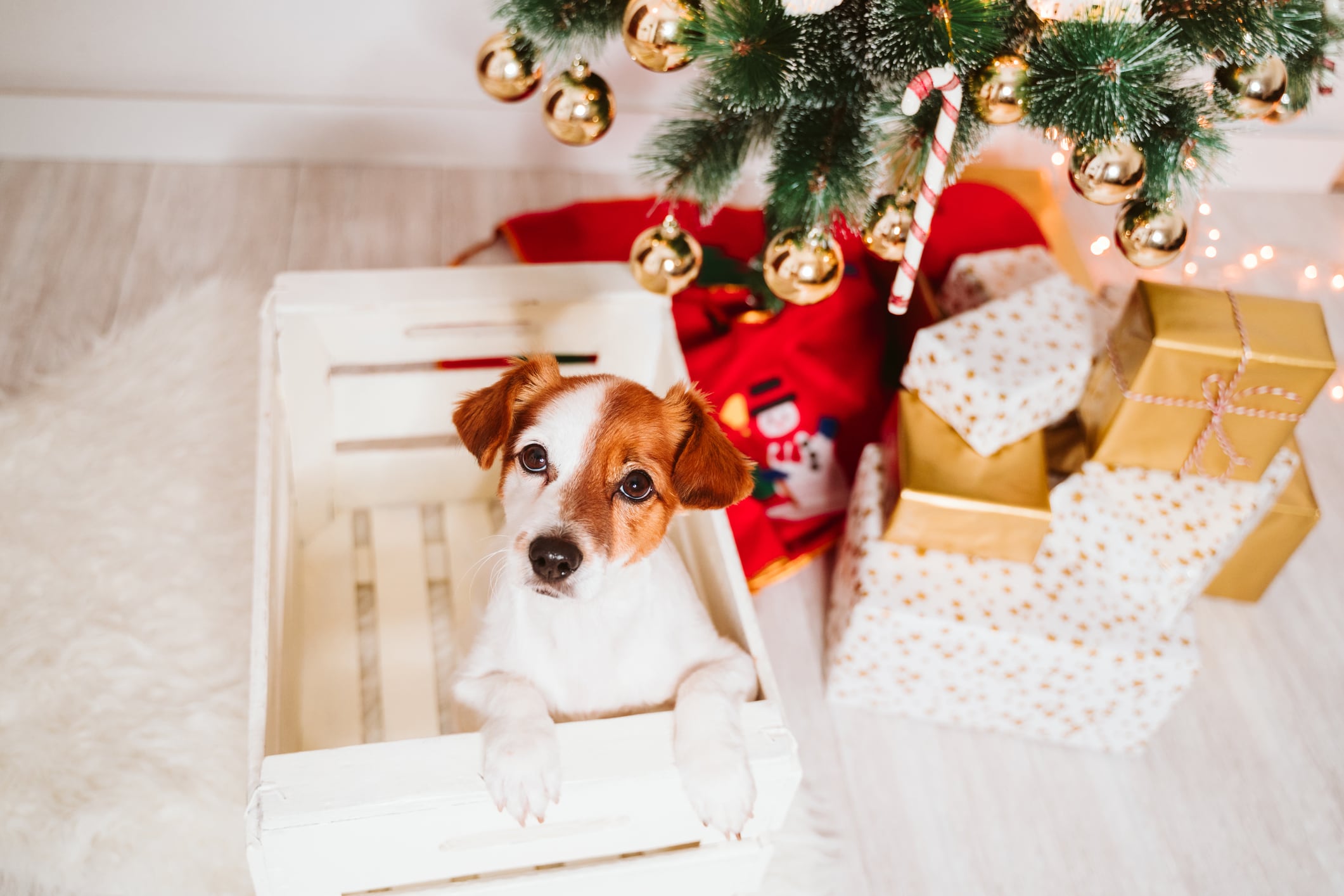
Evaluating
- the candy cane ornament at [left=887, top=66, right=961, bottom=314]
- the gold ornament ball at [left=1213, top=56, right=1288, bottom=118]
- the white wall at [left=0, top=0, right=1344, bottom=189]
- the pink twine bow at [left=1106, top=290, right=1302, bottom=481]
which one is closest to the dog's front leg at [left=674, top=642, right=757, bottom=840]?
the candy cane ornament at [left=887, top=66, right=961, bottom=314]

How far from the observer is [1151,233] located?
130cm

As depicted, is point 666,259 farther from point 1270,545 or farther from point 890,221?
point 1270,545

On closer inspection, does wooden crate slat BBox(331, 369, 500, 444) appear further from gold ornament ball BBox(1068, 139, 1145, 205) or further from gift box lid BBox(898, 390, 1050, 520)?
gold ornament ball BBox(1068, 139, 1145, 205)

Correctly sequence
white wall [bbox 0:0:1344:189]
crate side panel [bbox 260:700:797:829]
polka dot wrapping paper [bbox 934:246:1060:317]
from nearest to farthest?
crate side panel [bbox 260:700:797:829] < polka dot wrapping paper [bbox 934:246:1060:317] < white wall [bbox 0:0:1344:189]

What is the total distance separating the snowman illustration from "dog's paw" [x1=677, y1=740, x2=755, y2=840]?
86 cm

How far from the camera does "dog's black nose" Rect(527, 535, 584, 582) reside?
989 millimetres

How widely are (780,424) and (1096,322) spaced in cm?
58

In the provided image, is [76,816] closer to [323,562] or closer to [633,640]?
[323,562]

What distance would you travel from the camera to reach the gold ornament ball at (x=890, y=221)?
1377mm

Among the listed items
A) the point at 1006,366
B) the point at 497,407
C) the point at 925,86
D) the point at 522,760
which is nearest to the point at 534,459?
the point at 497,407

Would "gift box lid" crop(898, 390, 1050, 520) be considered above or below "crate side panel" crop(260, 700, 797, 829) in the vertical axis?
above

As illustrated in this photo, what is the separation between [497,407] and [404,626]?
559 mm

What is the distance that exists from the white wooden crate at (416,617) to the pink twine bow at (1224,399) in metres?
0.68

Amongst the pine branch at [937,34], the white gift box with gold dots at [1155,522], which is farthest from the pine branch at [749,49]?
the white gift box with gold dots at [1155,522]
